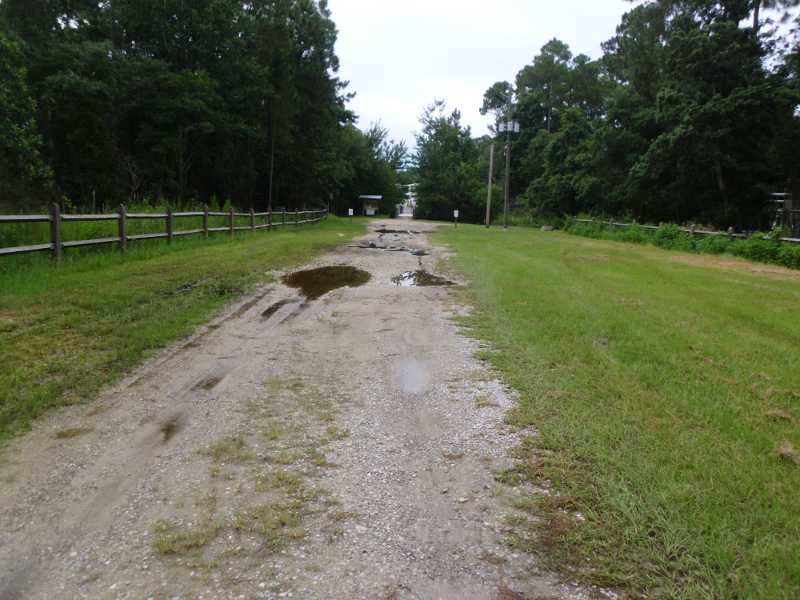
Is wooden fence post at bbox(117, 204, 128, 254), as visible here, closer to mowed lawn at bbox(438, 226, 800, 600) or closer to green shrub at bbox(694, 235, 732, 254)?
mowed lawn at bbox(438, 226, 800, 600)

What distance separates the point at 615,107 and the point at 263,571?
35.4 m

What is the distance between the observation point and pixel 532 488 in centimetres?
302

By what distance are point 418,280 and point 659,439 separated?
24.6 ft

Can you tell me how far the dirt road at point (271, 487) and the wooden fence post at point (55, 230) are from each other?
5.95m

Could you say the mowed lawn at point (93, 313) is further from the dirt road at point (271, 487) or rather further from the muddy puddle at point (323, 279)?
the muddy puddle at point (323, 279)

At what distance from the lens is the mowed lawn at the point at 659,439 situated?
2.39m

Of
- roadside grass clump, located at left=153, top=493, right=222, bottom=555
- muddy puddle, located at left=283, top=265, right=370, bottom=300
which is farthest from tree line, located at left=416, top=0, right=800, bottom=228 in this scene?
roadside grass clump, located at left=153, top=493, right=222, bottom=555

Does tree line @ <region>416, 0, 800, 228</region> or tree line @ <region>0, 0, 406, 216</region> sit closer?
tree line @ <region>416, 0, 800, 228</region>

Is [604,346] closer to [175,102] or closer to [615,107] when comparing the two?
[175,102]

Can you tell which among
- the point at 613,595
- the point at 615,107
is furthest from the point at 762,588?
the point at 615,107

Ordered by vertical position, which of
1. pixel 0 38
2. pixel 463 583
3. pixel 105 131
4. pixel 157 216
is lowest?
pixel 463 583

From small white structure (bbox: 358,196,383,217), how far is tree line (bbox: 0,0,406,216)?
24915 mm

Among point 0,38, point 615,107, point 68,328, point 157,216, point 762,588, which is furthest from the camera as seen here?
point 615,107

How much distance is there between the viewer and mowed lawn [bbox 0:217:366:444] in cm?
438
